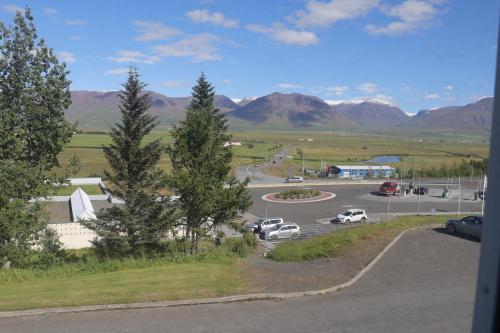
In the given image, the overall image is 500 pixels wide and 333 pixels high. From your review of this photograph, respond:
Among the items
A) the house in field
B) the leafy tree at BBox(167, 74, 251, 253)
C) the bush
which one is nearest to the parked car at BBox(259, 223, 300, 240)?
the leafy tree at BBox(167, 74, 251, 253)

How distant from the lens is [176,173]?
Result: 21.1 metres

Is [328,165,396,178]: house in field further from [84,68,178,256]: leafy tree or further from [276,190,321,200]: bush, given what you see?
[84,68,178,256]: leafy tree

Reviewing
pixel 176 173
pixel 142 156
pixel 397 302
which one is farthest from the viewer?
pixel 142 156

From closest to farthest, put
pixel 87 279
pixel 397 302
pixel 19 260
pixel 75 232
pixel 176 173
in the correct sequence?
pixel 397 302 → pixel 87 279 → pixel 19 260 → pixel 176 173 → pixel 75 232

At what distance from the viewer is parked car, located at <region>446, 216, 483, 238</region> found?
21375 mm

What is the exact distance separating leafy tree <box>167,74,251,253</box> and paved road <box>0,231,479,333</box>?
10.1 metres

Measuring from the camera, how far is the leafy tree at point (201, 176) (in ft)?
69.6

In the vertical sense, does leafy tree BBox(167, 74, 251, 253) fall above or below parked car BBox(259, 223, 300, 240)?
above

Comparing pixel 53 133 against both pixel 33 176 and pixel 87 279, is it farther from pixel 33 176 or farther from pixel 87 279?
pixel 87 279

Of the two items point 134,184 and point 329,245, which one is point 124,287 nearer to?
point 329,245

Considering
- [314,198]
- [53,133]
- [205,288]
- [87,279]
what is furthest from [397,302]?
[314,198]

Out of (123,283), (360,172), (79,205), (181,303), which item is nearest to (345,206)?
(79,205)

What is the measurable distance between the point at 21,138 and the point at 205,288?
11.8 m

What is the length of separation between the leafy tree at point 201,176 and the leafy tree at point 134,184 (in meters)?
1.40
